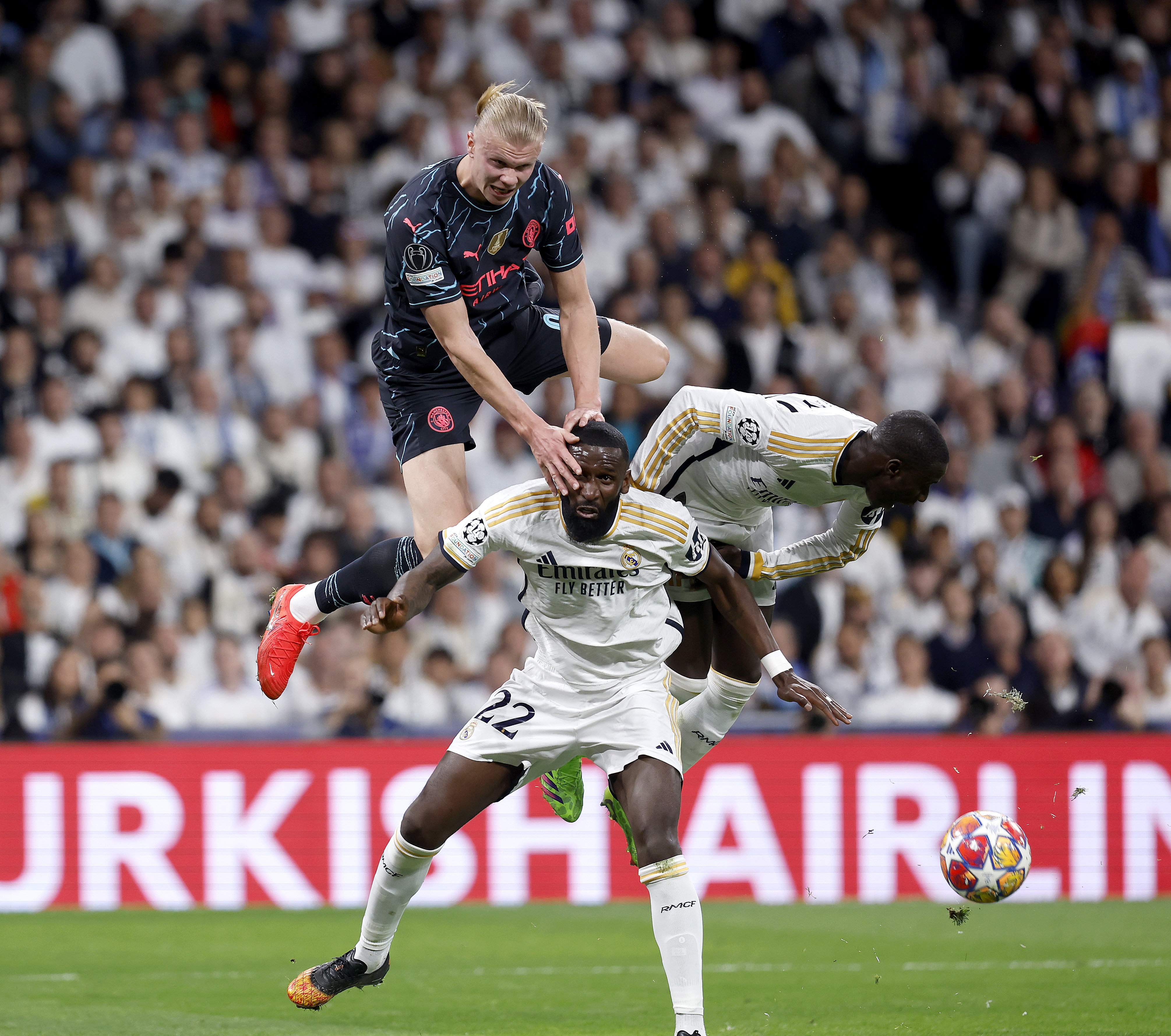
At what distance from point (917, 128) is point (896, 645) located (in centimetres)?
587

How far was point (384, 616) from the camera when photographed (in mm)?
5938

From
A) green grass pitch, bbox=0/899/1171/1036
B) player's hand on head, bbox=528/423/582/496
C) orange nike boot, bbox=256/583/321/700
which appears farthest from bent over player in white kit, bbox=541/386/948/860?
green grass pitch, bbox=0/899/1171/1036

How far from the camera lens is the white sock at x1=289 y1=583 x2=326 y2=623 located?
7160 mm

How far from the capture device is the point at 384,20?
1517 cm

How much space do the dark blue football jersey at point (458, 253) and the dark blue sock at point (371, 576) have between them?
782 mm

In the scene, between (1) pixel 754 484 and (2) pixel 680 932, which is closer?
(2) pixel 680 932

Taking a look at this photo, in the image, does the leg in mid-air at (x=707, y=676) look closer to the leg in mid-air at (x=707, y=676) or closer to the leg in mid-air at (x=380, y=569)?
the leg in mid-air at (x=707, y=676)

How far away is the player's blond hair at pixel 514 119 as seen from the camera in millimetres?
6445

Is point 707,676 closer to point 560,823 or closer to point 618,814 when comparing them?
point 618,814

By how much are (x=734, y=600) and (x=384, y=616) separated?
1.65m

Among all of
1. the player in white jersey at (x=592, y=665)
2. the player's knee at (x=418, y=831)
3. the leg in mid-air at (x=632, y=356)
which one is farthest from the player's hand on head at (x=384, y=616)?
the leg in mid-air at (x=632, y=356)

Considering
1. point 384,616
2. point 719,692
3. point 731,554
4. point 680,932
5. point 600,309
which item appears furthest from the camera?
point 600,309

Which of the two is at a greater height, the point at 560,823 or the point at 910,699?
the point at 910,699

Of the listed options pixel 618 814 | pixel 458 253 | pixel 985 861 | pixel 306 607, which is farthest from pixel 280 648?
pixel 985 861
